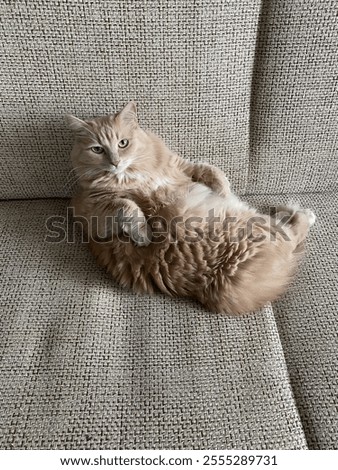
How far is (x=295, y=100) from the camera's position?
4.22 ft

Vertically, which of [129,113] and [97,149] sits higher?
[129,113]

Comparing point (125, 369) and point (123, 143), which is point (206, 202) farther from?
point (125, 369)

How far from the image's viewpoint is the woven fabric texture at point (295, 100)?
116cm

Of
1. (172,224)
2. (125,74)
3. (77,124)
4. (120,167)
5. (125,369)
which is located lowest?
(125,369)

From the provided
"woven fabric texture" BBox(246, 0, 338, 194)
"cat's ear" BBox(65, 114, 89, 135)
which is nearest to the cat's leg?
"woven fabric texture" BBox(246, 0, 338, 194)

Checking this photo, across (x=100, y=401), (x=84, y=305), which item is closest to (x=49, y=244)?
(x=84, y=305)

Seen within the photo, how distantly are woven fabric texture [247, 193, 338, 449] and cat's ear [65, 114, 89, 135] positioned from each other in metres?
0.85

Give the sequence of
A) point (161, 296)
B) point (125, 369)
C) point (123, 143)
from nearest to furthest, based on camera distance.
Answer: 1. point (125, 369)
2. point (161, 296)
3. point (123, 143)

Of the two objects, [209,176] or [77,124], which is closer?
[77,124]

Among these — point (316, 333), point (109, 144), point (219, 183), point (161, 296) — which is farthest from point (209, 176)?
point (316, 333)

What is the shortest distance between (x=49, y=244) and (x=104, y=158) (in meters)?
0.36

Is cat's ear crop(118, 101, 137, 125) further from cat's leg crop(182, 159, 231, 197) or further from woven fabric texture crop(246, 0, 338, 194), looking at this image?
woven fabric texture crop(246, 0, 338, 194)

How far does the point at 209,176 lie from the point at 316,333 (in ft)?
2.14

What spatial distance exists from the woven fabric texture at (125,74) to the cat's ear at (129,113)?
0.25 ft
